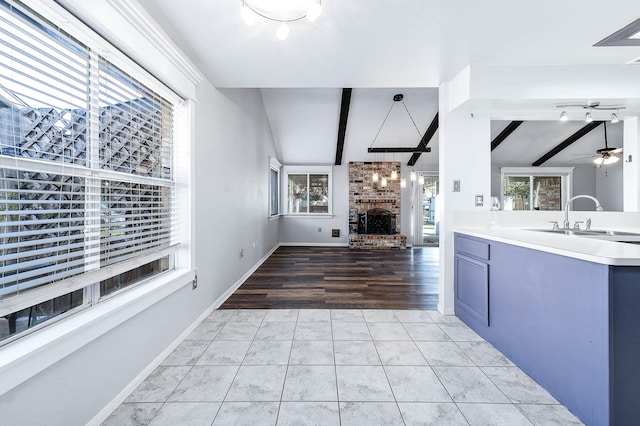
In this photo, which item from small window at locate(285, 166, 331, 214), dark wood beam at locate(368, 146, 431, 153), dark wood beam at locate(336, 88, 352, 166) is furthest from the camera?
small window at locate(285, 166, 331, 214)

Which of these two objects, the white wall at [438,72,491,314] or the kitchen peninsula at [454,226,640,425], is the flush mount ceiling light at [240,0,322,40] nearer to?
the white wall at [438,72,491,314]

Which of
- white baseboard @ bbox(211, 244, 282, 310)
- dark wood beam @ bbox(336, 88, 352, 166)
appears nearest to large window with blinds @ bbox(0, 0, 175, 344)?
white baseboard @ bbox(211, 244, 282, 310)

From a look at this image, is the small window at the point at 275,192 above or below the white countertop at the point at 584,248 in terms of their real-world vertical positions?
above

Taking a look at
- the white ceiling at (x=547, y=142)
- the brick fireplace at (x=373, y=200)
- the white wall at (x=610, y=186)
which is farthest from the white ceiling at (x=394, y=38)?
the white wall at (x=610, y=186)

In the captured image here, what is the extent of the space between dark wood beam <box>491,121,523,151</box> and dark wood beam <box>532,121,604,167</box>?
55.1 inches

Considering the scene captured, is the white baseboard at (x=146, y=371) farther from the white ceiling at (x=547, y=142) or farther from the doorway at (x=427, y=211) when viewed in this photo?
the white ceiling at (x=547, y=142)

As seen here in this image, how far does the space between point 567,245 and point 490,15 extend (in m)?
1.52

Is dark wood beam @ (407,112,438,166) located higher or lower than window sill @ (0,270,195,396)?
higher

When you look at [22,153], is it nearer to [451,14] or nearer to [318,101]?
[451,14]

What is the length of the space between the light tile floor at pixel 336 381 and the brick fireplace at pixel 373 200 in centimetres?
470

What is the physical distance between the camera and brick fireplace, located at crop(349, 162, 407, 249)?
7.09 m

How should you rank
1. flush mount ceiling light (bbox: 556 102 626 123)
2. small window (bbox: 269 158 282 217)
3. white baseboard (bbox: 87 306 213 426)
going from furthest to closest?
small window (bbox: 269 158 282 217) → flush mount ceiling light (bbox: 556 102 626 123) → white baseboard (bbox: 87 306 213 426)

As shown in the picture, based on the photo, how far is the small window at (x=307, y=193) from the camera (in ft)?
24.0

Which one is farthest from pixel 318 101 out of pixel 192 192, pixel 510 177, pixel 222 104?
pixel 510 177
